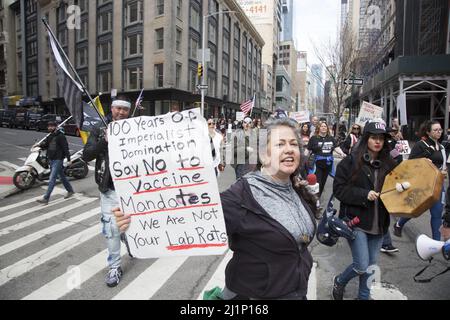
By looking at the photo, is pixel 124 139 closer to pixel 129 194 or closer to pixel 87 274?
pixel 129 194

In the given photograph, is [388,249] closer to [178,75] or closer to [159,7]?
[178,75]

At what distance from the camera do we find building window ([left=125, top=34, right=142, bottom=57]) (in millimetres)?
31969

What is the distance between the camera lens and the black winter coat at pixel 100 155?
365 cm

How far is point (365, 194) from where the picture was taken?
3172 millimetres

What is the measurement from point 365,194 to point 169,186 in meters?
1.98

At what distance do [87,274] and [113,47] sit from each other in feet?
111

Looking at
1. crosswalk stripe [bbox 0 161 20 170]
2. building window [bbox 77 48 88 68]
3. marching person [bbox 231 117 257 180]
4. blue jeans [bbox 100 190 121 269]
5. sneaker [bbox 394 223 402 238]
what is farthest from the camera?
building window [bbox 77 48 88 68]

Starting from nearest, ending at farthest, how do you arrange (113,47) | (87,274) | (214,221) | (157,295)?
(214,221) < (157,295) < (87,274) < (113,47)

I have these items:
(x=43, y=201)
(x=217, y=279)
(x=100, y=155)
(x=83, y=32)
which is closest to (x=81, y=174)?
(x=43, y=201)

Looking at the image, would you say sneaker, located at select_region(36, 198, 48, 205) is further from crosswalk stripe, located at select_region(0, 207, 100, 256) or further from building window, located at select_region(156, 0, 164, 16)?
building window, located at select_region(156, 0, 164, 16)

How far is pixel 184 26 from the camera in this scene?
3209 centimetres

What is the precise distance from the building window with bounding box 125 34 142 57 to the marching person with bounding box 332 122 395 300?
104 feet

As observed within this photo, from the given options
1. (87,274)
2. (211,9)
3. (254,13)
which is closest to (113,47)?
(211,9)

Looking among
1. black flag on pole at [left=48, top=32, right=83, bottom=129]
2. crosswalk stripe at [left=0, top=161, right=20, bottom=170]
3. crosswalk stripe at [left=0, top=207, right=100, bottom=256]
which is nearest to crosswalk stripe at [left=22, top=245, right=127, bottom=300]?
crosswalk stripe at [left=0, top=207, right=100, bottom=256]
